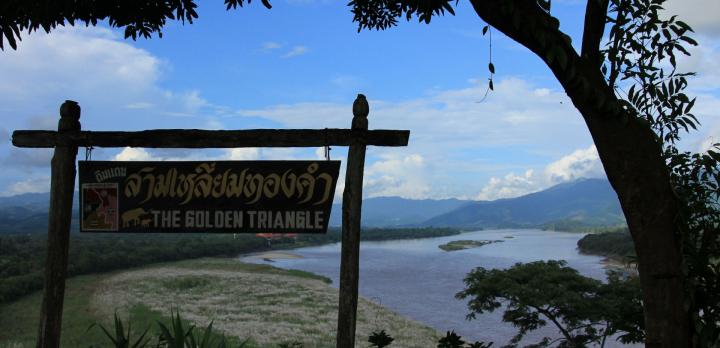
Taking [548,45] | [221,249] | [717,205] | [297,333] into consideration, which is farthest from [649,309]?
[221,249]

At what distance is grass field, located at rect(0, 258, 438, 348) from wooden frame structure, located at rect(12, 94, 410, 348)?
25844mm

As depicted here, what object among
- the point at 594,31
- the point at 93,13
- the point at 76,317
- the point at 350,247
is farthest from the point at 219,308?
the point at 594,31

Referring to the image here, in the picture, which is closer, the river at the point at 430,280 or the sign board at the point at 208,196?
the sign board at the point at 208,196

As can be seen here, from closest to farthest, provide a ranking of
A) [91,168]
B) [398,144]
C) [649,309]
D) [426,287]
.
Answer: [649,309], [398,144], [91,168], [426,287]

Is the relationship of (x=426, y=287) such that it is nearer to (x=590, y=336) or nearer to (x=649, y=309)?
(x=590, y=336)

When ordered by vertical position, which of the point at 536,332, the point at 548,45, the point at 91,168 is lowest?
the point at 536,332

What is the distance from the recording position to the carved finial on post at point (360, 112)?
5246 millimetres

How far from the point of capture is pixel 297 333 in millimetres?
41156

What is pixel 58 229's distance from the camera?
5891 mm

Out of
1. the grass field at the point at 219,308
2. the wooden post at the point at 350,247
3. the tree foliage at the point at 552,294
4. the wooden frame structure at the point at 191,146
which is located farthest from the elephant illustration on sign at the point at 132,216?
the grass field at the point at 219,308

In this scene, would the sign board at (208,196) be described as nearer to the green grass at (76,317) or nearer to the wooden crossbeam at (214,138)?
the wooden crossbeam at (214,138)

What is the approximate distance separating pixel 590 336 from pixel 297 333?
24.7m

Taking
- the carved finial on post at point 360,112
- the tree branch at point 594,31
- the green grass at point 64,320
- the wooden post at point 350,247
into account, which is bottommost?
the green grass at point 64,320

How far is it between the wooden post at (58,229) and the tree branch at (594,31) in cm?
513
